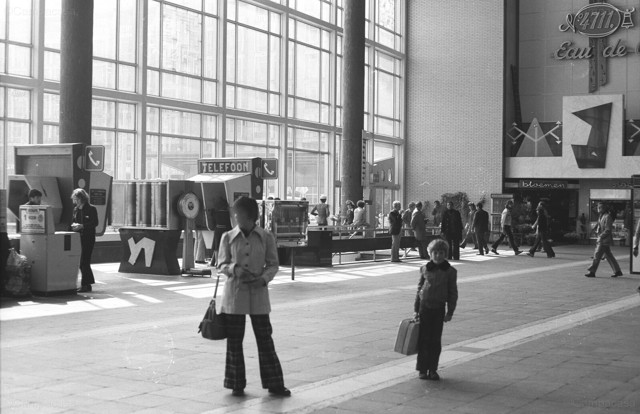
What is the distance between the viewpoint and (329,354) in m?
8.88

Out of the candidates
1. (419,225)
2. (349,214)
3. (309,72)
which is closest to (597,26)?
(309,72)

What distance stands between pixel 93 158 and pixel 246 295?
10217 millimetres

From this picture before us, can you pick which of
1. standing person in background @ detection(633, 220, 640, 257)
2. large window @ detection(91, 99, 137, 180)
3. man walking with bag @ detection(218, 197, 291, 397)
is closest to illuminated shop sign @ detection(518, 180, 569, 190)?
standing person in background @ detection(633, 220, 640, 257)

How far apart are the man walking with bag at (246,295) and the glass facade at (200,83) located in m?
15.5

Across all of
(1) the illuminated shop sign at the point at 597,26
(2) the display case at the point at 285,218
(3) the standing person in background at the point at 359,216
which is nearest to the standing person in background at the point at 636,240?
(2) the display case at the point at 285,218

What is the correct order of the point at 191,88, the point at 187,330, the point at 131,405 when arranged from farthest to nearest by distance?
the point at 191,88
the point at 187,330
the point at 131,405

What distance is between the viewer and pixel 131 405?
21.3 feet

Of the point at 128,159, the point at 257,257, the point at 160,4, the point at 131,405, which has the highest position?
the point at 160,4

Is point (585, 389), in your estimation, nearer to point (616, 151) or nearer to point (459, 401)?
point (459, 401)

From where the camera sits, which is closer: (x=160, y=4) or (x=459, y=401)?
(x=459, y=401)

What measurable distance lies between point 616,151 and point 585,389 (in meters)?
30.5

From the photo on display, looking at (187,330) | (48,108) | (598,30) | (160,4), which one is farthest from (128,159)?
(598,30)

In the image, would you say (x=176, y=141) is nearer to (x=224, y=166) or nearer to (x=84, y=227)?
(x=224, y=166)

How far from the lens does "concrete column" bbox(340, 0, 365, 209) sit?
2858 centimetres
